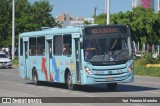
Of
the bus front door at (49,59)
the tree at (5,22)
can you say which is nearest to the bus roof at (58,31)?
the bus front door at (49,59)

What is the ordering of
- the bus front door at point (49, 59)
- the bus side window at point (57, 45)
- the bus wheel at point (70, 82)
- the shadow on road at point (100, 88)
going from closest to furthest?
1. the bus wheel at point (70, 82)
2. the shadow on road at point (100, 88)
3. the bus side window at point (57, 45)
4. the bus front door at point (49, 59)

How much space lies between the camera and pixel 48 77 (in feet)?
84.8

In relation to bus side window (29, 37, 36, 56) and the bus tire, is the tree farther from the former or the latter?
the bus tire

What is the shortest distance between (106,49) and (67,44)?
229cm

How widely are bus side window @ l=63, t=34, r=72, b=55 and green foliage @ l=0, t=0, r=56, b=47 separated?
1971 inches

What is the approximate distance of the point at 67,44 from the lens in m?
23.4

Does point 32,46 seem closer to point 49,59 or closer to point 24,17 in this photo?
point 49,59

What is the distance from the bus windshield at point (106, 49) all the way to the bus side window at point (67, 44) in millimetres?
1366

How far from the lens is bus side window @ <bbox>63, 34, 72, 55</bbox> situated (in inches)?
910

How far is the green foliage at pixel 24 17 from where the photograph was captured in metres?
73.9

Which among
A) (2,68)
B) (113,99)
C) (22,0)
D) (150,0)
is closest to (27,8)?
(22,0)

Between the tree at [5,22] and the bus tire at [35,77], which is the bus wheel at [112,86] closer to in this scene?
the bus tire at [35,77]

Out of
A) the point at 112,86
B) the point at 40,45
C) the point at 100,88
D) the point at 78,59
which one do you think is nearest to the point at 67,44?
the point at 78,59

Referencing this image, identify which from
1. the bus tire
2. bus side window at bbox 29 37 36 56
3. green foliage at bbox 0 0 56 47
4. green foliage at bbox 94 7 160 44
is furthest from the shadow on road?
green foliage at bbox 0 0 56 47
